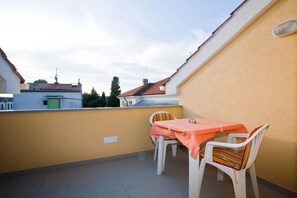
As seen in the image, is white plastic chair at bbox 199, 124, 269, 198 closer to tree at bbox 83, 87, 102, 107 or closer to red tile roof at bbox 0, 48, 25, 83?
red tile roof at bbox 0, 48, 25, 83

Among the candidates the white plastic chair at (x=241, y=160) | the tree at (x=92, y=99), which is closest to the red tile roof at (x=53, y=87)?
the tree at (x=92, y=99)

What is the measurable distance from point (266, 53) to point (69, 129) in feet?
11.1

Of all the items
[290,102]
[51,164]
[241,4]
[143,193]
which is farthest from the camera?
[51,164]

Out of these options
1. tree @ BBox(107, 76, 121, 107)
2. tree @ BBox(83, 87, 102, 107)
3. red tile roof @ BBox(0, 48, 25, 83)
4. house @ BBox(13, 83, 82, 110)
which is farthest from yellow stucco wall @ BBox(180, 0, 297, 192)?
Result: tree @ BBox(83, 87, 102, 107)

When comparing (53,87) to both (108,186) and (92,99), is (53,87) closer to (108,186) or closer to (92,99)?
(92,99)

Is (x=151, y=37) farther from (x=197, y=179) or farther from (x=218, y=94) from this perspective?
(x=197, y=179)

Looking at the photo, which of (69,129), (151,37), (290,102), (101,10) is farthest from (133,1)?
(290,102)

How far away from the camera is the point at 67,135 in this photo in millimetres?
2580

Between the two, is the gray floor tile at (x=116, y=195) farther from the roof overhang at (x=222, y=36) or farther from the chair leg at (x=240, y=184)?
the roof overhang at (x=222, y=36)

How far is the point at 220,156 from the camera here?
5.30ft

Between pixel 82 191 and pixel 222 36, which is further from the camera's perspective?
pixel 222 36

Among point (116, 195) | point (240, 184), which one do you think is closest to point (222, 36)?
point (240, 184)

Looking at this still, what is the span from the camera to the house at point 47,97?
13.3 metres

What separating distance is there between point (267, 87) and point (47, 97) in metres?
16.5
